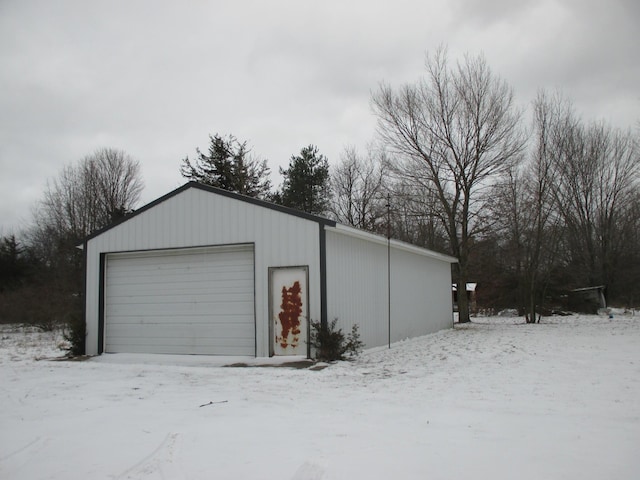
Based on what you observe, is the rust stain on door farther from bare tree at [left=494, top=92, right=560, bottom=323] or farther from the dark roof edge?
bare tree at [left=494, top=92, right=560, bottom=323]

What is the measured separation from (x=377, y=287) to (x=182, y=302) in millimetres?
4806

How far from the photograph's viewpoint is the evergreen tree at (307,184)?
35.3m

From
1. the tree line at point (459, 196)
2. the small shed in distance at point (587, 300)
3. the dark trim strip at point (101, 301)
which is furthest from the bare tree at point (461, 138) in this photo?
the dark trim strip at point (101, 301)

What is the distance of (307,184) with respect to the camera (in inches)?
1398

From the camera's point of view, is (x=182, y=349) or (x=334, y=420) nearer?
(x=334, y=420)

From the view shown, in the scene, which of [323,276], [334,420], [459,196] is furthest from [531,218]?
[334,420]

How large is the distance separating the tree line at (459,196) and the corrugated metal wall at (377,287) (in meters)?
1.56

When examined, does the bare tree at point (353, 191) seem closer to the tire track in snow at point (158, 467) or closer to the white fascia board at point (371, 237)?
the white fascia board at point (371, 237)

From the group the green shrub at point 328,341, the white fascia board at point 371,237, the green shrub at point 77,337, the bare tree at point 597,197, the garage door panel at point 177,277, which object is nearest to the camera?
the green shrub at point 328,341

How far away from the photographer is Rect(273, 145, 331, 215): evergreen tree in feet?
116

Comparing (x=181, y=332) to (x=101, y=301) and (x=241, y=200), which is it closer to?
(x=101, y=301)

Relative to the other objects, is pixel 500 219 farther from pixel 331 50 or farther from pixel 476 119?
pixel 331 50

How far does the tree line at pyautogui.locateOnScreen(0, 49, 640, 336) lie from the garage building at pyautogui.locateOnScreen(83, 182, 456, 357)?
3.47 m

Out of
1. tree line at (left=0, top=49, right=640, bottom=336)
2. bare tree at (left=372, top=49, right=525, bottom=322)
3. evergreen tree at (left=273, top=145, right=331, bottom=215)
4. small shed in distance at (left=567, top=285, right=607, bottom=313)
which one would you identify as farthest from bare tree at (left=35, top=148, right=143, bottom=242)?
small shed in distance at (left=567, top=285, right=607, bottom=313)
